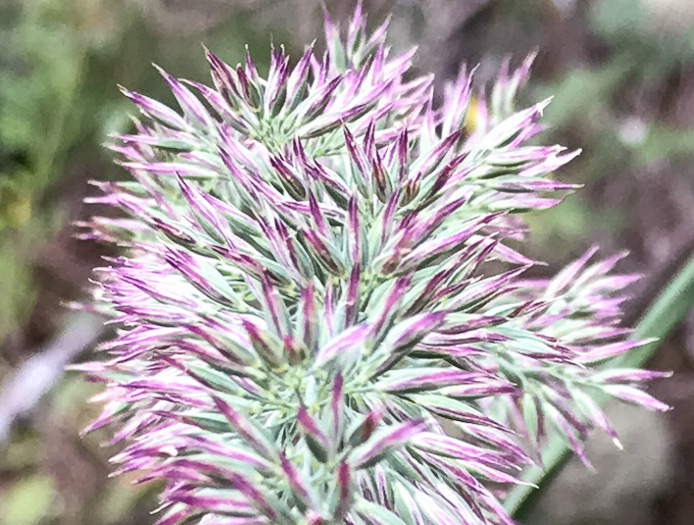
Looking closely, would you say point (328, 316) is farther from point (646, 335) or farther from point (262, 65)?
point (262, 65)

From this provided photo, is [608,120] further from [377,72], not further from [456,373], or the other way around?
[456,373]

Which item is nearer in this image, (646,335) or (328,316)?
(328,316)

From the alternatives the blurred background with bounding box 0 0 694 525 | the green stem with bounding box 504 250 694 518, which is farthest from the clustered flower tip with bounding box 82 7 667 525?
the blurred background with bounding box 0 0 694 525

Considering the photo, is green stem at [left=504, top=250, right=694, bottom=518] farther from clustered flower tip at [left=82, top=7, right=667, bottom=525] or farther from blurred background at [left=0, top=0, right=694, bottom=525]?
blurred background at [left=0, top=0, right=694, bottom=525]

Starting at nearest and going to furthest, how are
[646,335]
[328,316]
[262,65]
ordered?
[328,316] < [646,335] < [262,65]

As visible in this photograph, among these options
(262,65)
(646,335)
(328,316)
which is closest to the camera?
(328,316)

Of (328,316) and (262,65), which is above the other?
(262,65)

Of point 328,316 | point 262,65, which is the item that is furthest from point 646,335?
point 262,65
